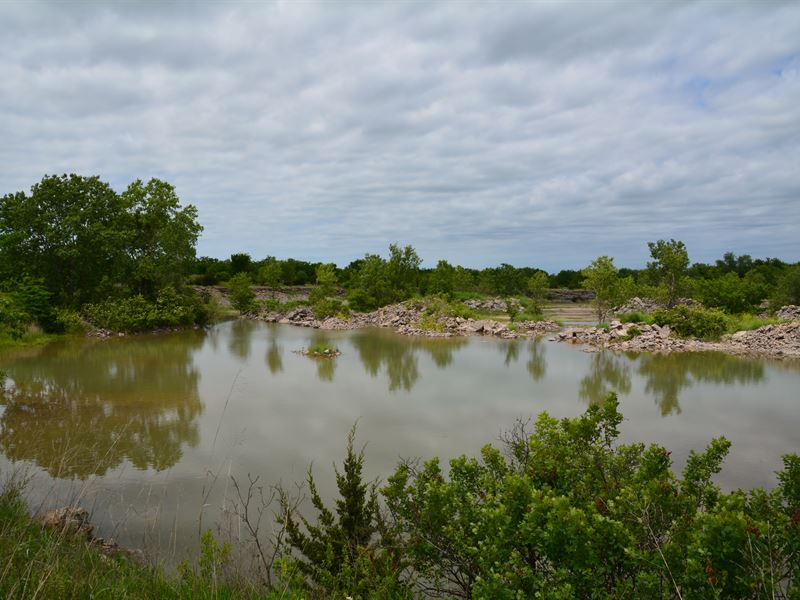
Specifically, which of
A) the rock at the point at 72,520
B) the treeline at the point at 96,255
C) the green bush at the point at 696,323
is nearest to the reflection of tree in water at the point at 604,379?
the green bush at the point at 696,323

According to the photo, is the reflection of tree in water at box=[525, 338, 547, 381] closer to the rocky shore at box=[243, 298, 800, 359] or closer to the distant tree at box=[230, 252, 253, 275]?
the rocky shore at box=[243, 298, 800, 359]

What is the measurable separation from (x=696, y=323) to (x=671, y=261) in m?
10.3

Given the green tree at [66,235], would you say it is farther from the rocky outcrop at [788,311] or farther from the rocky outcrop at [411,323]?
the rocky outcrop at [788,311]

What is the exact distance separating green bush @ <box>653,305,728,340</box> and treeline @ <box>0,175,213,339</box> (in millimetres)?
30002

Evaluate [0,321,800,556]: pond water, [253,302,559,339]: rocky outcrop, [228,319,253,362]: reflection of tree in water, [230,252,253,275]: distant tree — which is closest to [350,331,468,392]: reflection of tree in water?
[0,321,800,556]: pond water

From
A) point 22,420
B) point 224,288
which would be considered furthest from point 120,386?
point 224,288

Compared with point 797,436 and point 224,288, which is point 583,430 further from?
point 224,288

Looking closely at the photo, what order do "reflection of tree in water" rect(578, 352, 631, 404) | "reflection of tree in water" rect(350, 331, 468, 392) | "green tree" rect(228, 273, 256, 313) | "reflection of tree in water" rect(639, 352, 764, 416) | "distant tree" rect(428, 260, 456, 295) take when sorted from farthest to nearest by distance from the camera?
"distant tree" rect(428, 260, 456, 295)
"green tree" rect(228, 273, 256, 313)
"reflection of tree in water" rect(350, 331, 468, 392)
"reflection of tree in water" rect(639, 352, 764, 416)
"reflection of tree in water" rect(578, 352, 631, 404)

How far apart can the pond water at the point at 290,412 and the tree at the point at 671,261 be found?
634 inches

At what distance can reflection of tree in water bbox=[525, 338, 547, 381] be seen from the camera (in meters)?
20.3

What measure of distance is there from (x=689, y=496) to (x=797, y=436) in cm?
1037

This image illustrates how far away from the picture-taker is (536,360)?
77.6ft

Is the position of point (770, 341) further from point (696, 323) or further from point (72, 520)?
point (72, 520)

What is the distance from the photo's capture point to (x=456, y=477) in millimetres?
5574
